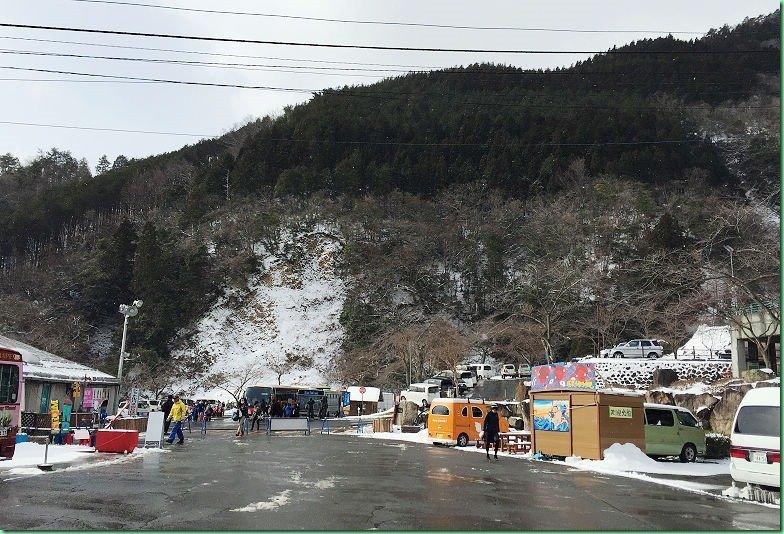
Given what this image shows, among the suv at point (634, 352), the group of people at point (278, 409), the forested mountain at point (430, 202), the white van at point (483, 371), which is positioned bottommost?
the group of people at point (278, 409)

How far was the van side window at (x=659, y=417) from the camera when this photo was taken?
19812mm

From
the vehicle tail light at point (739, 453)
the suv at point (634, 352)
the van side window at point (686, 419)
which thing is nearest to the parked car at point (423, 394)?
the suv at point (634, 352)

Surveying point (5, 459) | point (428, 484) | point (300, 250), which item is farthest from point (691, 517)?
point (300, 250)

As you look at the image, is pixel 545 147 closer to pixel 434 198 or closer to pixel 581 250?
pixel 434 198

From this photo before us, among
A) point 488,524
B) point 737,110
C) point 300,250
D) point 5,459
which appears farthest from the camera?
point 737,110

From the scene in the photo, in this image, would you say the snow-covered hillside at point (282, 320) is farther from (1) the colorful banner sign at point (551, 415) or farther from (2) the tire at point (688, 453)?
(2) the tire at point (688, 453)

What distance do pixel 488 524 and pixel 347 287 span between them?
71.4 metres

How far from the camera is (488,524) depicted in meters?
8.53

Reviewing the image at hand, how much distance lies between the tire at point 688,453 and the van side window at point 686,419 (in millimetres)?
624

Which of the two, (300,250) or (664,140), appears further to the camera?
(664,140)

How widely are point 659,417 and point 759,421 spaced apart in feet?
28.9

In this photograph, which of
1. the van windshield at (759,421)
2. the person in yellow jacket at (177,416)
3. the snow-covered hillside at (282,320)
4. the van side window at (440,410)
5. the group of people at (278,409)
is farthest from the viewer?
the snow-covered hillside at (282,320)

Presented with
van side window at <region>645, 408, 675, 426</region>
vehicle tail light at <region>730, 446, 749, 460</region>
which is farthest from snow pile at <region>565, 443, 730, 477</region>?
vehicle tail light at <region>730, 446, 749, 460</region>

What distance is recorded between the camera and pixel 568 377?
21.1 m
